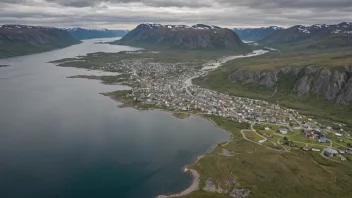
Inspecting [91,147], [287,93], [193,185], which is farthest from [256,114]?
[91,147]

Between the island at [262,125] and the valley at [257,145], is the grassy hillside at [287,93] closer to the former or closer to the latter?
the island at [262,125]

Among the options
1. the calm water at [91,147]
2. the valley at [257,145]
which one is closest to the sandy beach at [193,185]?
the valley at [257,145]

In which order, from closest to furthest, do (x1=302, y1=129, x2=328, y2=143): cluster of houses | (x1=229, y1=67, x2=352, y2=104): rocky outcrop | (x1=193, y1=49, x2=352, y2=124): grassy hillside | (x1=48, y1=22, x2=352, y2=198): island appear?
(x1=48, y1=22, x2=352, y2=198): island < (x1=302, y1=129, x2=328, y2=143): cluster of houses < (x1=193, y1=49, x2=352, y2=124): grassy hillside < (x1=229, y1=67, x2=352, y2=104): rocky outcrop

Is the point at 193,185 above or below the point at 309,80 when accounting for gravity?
below

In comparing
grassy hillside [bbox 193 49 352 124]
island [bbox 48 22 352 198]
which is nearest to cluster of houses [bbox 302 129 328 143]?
island [bbox 48 22 352 198]

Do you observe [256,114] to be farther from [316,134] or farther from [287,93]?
[287,93]

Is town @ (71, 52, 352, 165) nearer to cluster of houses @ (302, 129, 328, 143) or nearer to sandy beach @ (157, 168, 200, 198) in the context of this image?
cluster of houses @ (302, 129, 328, 143)

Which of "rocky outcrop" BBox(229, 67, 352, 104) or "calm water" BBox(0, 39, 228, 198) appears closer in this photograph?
"calm water" BBox(0, 39, 228, 198)
